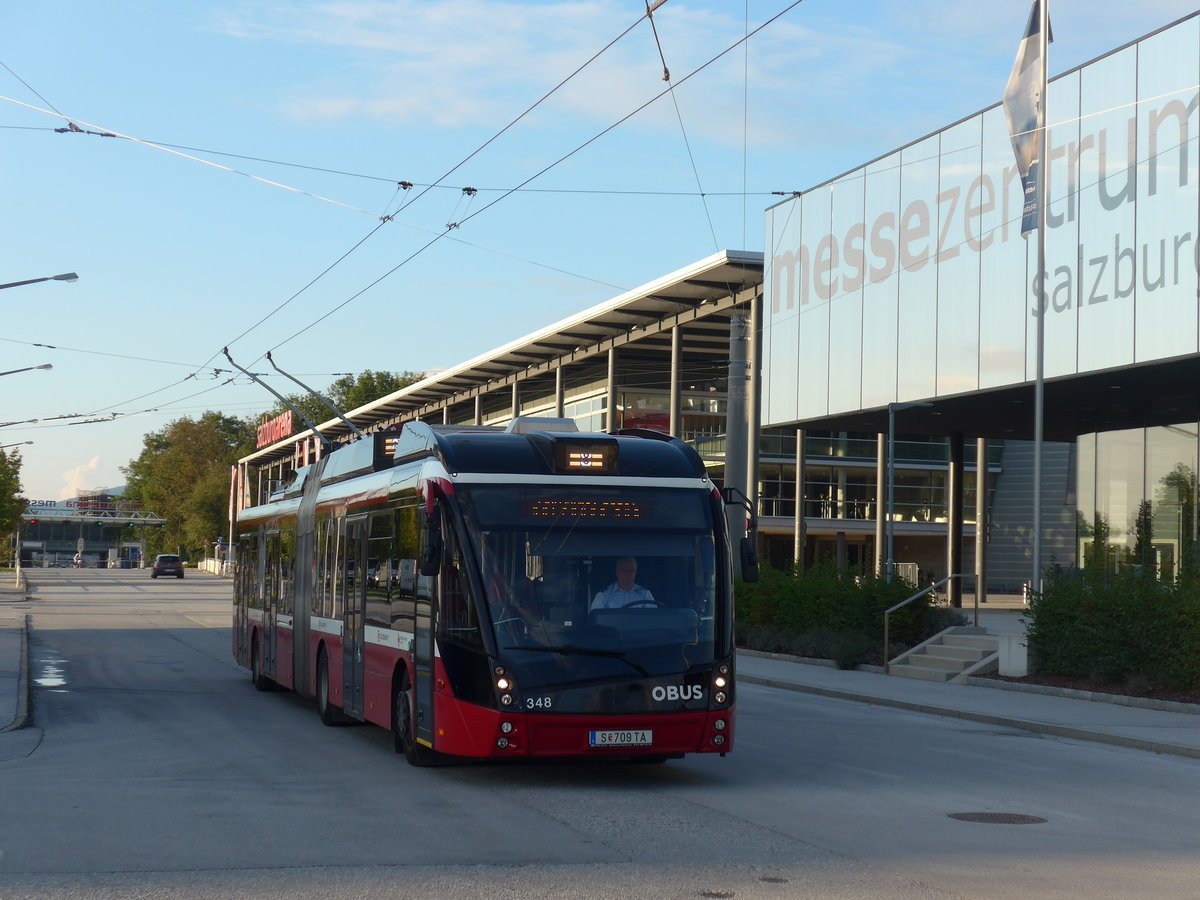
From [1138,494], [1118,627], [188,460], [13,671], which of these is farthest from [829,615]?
[188,460]

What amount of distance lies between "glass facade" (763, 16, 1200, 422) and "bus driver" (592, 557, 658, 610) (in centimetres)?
1397

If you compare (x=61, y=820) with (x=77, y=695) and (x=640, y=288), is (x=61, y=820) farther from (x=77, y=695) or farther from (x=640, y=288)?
(x=640, y=288)

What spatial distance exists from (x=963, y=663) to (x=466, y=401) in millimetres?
57988

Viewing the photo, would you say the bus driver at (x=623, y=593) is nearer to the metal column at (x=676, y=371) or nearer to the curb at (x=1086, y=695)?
the curb at (x=1086, y=695)

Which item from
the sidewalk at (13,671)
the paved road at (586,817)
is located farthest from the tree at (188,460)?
the paved road at (586,817)

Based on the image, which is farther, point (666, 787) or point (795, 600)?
point (795, 600)

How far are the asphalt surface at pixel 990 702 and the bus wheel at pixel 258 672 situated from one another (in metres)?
3.11

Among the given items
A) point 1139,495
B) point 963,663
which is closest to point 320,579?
point 963,663

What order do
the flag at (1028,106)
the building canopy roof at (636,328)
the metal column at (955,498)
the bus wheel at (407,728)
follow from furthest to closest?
the building canopy roof at (636,328)
the metal column at (955,498)
the flag at (1028,106)
the bus wheel at (407,728)

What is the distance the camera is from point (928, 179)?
35531 millimetres

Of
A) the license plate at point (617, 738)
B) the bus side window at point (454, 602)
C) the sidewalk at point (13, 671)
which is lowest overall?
the sidewalk at point (13, 671)

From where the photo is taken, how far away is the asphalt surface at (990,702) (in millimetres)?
16359

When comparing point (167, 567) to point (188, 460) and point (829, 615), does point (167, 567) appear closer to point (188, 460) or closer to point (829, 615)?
point (188, 460)

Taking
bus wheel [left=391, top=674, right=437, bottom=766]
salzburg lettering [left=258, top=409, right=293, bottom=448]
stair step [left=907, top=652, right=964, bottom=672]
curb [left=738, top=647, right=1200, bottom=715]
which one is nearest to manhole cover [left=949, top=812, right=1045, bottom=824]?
bus wheel [left=391, top=674, right=437, bottom=766]
